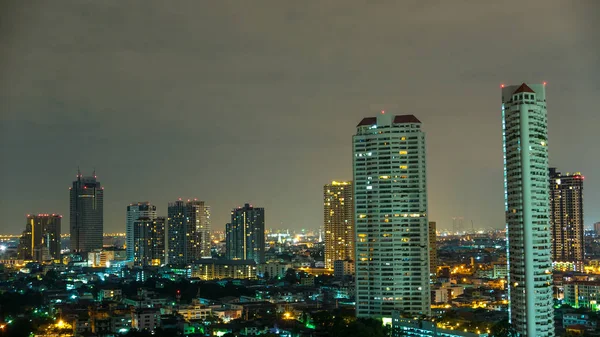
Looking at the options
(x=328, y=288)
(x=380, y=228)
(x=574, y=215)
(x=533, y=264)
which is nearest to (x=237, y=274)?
(x=328, y=288)

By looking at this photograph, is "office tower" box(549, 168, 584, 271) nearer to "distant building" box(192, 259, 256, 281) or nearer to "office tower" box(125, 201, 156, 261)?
"distant building" box(192, 259, 256, 281)

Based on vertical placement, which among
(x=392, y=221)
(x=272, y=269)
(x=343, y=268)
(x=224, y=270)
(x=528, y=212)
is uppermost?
(x=528, y=212)

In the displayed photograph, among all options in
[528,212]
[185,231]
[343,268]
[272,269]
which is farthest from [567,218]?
[185,231]

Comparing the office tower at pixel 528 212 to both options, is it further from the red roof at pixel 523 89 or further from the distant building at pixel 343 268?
the distant building at pixel 343 268

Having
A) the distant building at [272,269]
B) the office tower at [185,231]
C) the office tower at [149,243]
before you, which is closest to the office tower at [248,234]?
the office tower at [185,231]

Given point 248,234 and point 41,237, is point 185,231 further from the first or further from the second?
point 41,237

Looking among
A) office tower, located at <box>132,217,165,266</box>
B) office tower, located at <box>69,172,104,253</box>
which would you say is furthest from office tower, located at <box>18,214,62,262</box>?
office tower, located at <box>132,217,165,266</box>
